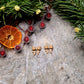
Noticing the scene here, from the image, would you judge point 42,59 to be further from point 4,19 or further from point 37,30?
point 4,19

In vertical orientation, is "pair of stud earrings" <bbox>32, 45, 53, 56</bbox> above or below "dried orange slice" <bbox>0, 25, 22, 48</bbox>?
below

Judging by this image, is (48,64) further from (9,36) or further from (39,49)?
(9,36)

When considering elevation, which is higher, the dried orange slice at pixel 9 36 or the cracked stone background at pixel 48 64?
the dried orange slice at pixel 9 36

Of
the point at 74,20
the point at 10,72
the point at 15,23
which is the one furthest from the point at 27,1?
the point at 10,72

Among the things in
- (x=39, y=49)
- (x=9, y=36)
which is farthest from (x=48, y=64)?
(x=9, y=36)
